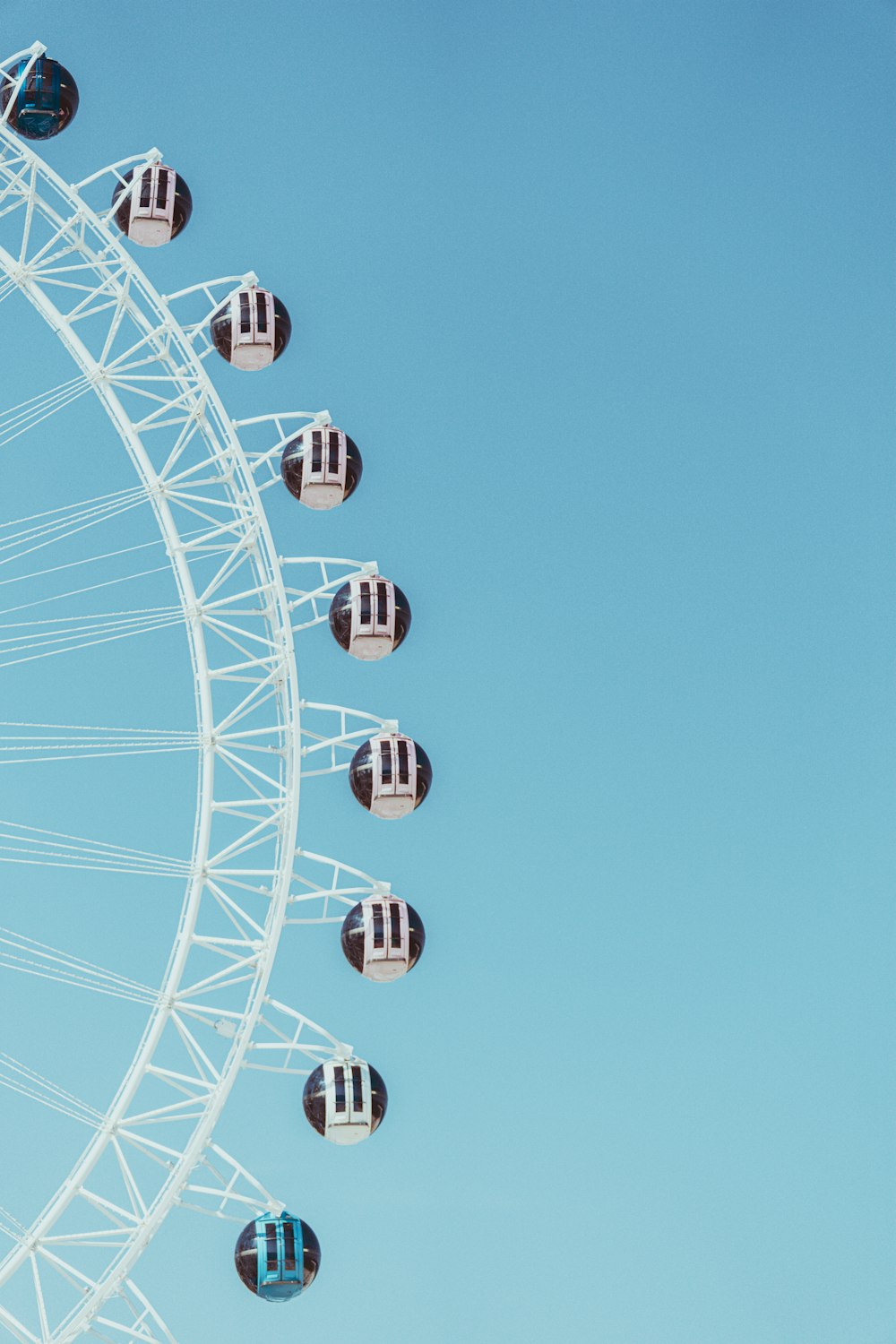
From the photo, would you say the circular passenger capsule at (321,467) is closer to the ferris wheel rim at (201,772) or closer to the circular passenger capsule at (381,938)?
the ferris wheel rim at (201,772)

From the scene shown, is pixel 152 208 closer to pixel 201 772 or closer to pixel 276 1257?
pixel 201 772

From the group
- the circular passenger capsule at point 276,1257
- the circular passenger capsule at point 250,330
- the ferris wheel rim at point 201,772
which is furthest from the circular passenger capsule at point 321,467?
the circular passenger capsule at point 276,1257

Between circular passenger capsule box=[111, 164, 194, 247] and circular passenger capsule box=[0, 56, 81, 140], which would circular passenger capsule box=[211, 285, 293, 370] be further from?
circular passenger capsule box=[0, 56, 81, 140]

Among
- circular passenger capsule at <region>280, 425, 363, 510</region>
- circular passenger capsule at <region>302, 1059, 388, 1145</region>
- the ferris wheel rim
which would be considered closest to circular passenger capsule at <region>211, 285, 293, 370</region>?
the ferris wheel rim

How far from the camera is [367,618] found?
39.4ft

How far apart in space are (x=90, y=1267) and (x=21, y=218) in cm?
1131

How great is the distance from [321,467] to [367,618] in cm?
125

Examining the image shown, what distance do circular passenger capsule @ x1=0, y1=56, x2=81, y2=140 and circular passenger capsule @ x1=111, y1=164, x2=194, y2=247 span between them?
26.9 inches

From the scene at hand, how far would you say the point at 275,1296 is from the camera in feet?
35.7

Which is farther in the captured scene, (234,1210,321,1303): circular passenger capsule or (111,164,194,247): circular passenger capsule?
(111,164,194,247): circular passenger capsule

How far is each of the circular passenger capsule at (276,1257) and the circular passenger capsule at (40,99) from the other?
8.03 metres

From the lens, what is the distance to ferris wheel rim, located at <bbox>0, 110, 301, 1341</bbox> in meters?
10.9

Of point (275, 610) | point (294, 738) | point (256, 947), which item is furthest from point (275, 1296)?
point (275, 610)

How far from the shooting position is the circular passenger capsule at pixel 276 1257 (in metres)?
10.9
